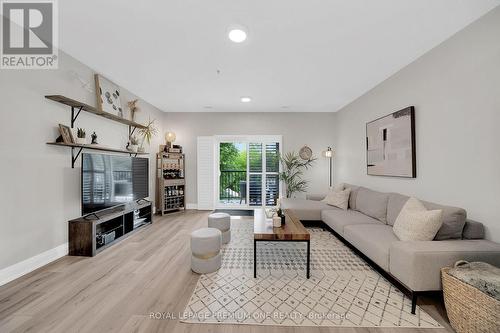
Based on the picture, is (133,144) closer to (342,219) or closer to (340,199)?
(342,219)

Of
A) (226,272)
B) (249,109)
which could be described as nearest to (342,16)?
(226,272)

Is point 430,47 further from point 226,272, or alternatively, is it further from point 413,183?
point 226,272

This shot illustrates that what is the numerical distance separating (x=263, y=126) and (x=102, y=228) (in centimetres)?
424

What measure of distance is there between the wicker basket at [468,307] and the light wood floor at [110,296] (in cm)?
17

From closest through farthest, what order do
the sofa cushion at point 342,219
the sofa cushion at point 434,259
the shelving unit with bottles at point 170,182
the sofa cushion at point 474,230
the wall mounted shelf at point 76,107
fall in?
the sofa cushion at point 434,259 < the sofa cushion at point 474,230 < the wall mounted shelf at point 76,107 < the sofa cushion at point 342,219 < the shelving unit with bottles at point 170,182

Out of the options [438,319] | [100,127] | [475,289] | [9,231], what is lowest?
[438,319]

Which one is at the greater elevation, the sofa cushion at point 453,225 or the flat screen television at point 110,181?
the flat screen television at point 110,181

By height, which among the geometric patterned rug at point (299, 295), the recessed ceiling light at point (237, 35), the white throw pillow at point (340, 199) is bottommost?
the geometric patterned rug at point (299, 295)

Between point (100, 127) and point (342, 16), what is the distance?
3746 millimetres

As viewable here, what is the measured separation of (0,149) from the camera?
7.02ft

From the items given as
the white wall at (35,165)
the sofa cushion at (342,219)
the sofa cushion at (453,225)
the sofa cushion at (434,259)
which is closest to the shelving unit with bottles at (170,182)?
the white wall at (35,165)

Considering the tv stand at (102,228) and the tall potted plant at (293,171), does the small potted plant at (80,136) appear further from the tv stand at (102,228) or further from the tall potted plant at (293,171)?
the tall potted plant at (293,171)

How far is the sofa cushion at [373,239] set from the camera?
2.21m

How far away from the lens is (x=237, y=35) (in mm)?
2301
